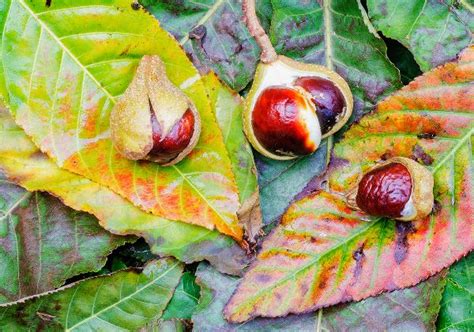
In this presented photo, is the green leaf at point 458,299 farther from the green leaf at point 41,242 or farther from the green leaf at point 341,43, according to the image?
the green leaf at point 41,242

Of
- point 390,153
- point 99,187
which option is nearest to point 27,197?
point 99,187

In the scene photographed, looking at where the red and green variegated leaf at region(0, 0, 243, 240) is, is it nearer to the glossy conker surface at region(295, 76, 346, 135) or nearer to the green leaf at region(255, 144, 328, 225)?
the green leaf at region(255, 144, 328, 225)

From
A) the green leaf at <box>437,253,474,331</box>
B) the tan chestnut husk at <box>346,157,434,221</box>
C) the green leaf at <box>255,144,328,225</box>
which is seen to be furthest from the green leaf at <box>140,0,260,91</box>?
the green leaf at <box>437,253,474,331</box>

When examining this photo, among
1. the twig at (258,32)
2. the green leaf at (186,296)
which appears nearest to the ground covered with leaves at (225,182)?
the green leaf at (186,296)

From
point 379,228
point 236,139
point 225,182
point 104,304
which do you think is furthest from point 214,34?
point 104,304

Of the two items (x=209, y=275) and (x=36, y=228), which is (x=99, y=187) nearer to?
(x=36, y=228)

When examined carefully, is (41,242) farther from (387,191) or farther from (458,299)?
(458,299)
